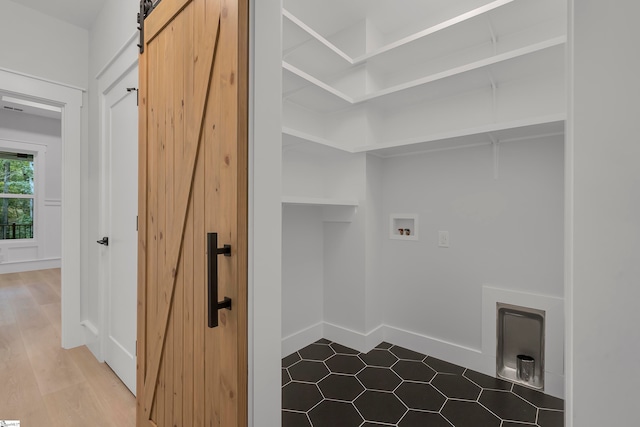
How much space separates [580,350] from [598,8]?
0.48 m

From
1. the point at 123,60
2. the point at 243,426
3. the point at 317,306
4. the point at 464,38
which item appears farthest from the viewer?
the point at 317,306

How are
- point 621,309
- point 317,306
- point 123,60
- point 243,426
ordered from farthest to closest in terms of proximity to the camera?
point 317,306 < point 123,60 < point 243,426 < point 621,309

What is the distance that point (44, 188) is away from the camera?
18.7ft

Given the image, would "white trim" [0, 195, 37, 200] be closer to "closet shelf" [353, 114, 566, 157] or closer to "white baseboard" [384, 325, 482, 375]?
"closet shelf" [353, 114, 566, 157]

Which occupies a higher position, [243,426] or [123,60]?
[123,60]

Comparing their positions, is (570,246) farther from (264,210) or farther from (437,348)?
(437,348)

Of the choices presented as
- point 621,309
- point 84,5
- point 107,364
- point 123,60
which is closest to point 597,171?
point 621,309

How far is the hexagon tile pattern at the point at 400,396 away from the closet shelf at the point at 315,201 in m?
1.27

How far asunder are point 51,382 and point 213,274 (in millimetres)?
2088

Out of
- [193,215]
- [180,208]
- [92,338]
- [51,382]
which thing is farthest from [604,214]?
[92,338]

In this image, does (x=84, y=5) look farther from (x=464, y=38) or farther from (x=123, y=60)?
(x=464, y=38)

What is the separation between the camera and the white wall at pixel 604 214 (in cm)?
39

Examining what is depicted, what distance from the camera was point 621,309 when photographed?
0.40 m

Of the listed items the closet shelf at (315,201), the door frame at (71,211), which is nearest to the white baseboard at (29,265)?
the door frame at (71,211)
